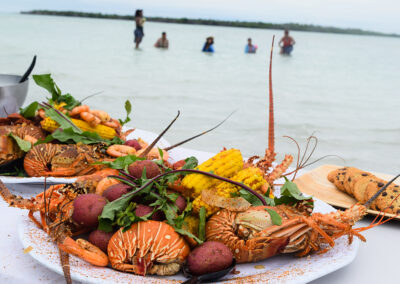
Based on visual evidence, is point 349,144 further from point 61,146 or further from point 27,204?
point 27,204

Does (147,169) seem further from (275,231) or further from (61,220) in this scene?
(275,231)

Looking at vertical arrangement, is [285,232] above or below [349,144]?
above

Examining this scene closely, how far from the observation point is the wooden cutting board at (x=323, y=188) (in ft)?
4.76

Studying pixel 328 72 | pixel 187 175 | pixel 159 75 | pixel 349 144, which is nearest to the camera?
pixel 187 175

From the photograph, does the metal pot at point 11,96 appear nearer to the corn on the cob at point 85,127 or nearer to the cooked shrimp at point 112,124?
the corn on the cob at point 85,127

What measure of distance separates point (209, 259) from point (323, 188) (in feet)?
2.56

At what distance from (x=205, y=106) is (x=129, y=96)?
61.7 inches

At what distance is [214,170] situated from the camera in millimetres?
1156

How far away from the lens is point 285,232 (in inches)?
40.9

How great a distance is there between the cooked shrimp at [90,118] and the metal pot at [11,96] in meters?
0.35

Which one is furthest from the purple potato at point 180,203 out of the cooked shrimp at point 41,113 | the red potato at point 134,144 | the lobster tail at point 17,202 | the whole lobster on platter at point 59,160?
the cooked shrimp at point 41,113

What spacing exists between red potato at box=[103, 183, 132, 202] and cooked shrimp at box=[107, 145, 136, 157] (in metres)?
0.52

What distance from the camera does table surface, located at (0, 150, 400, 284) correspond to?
→ 96cm

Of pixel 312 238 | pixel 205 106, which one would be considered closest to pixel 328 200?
pixel 312 238
